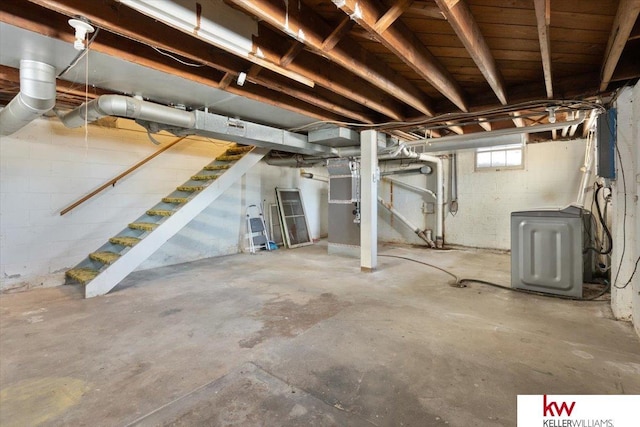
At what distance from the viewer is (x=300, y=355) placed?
207cm

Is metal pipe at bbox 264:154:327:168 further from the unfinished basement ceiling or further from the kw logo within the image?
the kw logo

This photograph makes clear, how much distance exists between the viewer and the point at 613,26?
1980 millimetres

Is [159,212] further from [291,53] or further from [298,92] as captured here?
[291,53]

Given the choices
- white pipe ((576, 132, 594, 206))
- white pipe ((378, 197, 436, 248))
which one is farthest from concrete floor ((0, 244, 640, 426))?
white pipe ((378, 197, 436, 248))

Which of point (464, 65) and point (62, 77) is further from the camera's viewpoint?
point (464, 65)

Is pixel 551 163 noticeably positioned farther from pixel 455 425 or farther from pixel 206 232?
pixel 206 232

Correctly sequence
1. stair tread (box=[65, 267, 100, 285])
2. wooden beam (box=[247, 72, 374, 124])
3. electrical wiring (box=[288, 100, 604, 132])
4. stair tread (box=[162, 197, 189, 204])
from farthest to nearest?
stair tread (box=[162, 197, 189, 204]) < stair tread (box=[65, 267, 100, 285]) < electrical wiring (box=[288, 100, 604, 132]) < wooden beam (box=[247, 72, 374, 124])

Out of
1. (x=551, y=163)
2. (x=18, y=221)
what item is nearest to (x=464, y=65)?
(x=551, y=163)

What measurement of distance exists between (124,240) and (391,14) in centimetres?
395

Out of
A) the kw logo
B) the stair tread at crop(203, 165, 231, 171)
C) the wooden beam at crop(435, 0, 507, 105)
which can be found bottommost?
the kw logo

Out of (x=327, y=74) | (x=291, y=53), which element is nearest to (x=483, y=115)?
(x=327, y=74)

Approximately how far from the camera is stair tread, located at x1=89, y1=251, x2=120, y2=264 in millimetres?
3564

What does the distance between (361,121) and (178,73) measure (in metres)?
2.45

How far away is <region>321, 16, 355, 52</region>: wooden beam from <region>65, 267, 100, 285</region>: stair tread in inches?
135
